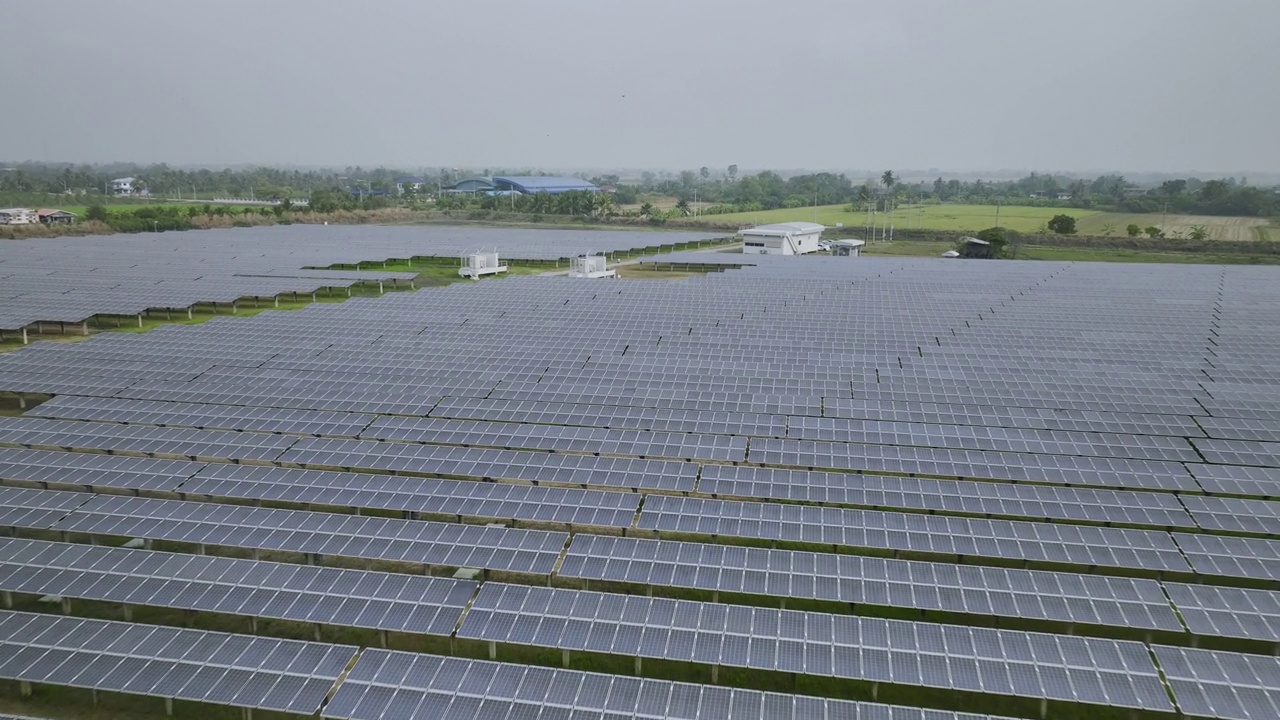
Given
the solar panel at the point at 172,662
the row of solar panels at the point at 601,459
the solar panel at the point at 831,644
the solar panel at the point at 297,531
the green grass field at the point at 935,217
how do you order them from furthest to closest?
the green grass field at the point at 935,217 < the row of solar panels at the point at 601,459 < the solar panel at the point at 297,531 < the solar panel at the point at 831,644 < the solar panel at the point at 172,662

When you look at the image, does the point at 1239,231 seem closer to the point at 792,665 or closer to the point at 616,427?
the point at 616,427

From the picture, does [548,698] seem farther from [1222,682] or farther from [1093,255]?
[1093,255]

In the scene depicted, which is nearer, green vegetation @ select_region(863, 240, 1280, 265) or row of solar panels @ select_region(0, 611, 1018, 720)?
row of solar panels @ select_region(0, 611, 1018, 720)

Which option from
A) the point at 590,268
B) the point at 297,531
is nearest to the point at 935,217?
the point at 590,268

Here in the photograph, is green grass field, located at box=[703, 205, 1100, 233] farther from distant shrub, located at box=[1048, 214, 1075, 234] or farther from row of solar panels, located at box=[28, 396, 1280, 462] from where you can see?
row of solar panels, located at box=[28, 396, 1280, 462]

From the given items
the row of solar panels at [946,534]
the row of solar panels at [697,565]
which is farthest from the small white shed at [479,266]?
the row of solar panels at [697,565]

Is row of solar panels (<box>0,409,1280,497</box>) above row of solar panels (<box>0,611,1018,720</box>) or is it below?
above

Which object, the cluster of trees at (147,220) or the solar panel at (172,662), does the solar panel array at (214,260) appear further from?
the solar panel at (172,662)

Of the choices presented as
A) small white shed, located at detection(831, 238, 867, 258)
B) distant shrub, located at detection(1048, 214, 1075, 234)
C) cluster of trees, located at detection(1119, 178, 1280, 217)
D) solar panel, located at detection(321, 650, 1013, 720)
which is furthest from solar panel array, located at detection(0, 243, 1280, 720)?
cluster of trees, located at detection(1119, 178, 1280, 217)
